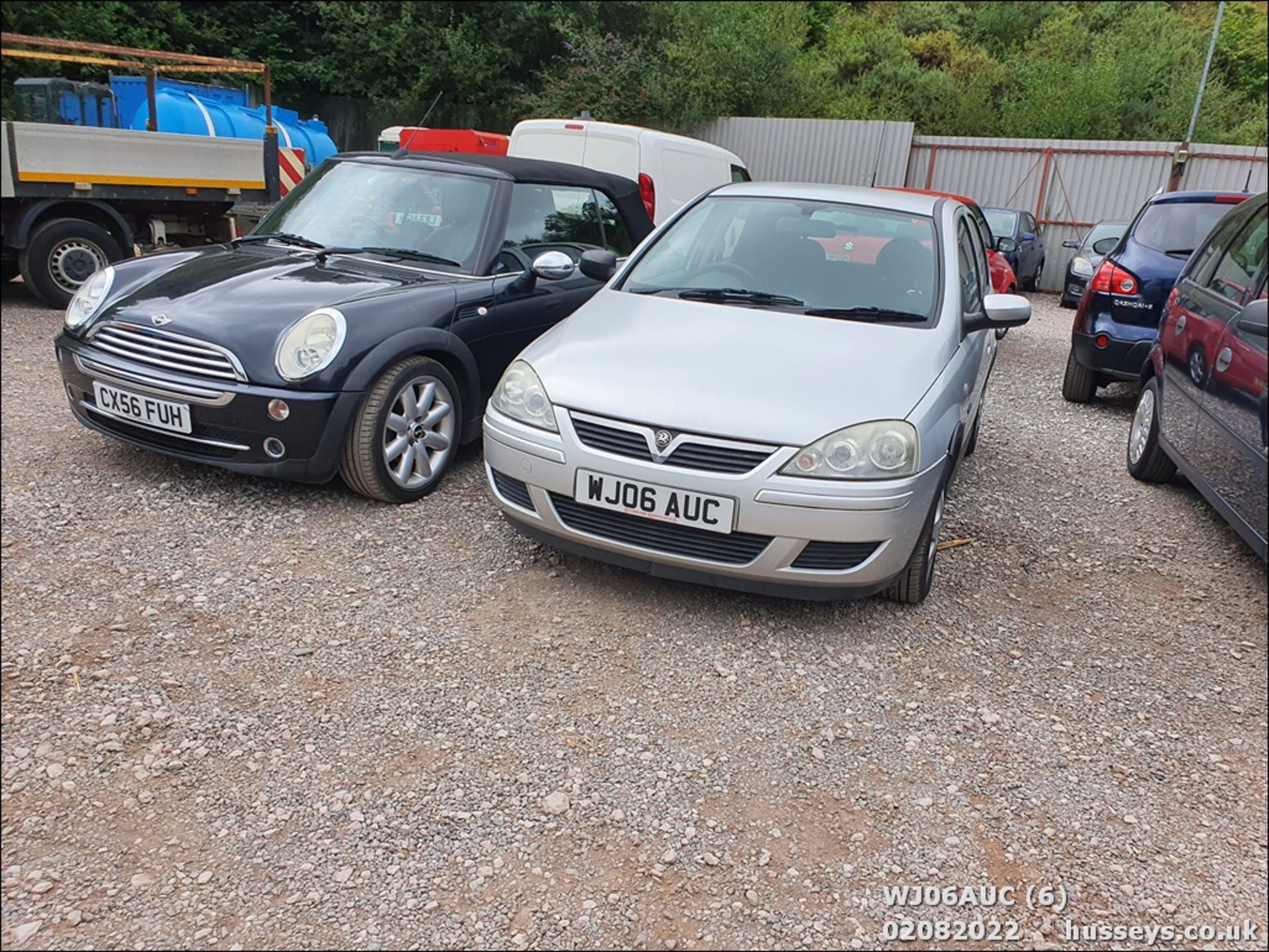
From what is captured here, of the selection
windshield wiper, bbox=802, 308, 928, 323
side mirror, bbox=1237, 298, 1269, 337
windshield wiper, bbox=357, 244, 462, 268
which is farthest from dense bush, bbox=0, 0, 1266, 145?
side mirror, bbox=1237, 298, 1269, 337

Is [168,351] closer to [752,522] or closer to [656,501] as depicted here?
[656,501]

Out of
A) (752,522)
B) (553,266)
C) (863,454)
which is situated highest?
(553,266)

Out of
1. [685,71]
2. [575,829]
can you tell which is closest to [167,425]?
Result: [575,829]

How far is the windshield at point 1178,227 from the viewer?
673cm

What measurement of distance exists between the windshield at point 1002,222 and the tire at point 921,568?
38.4 feet

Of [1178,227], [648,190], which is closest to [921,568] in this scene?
[1178,227]

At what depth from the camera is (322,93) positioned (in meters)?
21.2

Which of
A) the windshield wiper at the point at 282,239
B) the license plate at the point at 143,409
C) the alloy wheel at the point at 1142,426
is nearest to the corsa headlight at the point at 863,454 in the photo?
the license plate at the point at 143,409

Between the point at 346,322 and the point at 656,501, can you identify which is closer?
the point at 656,501

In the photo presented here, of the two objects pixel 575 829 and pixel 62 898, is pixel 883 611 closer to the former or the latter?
pixel 575 829

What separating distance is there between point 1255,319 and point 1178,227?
12.3ft

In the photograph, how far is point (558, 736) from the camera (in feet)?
9.16

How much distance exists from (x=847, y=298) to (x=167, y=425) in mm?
2910

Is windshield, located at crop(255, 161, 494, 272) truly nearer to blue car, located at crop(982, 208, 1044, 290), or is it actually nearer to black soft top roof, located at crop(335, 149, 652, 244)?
black soft top roof, located at crop(335, 149, 652, 244)
